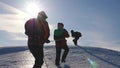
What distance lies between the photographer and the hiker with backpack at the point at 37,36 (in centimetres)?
903

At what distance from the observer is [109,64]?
12852mm

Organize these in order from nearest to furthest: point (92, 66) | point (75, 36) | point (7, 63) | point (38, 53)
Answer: point (38, 53), point (92, 66), point (7, 63), point (75, 36)

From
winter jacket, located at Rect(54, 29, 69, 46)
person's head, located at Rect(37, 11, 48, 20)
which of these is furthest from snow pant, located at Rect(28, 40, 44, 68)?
winter jacket, located at Rect(54, 29, 69, 46)

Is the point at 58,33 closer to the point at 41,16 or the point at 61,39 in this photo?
the point at 61,39

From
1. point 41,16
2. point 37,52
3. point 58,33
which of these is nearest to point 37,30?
point 41,16

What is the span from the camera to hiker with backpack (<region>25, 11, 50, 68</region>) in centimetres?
903

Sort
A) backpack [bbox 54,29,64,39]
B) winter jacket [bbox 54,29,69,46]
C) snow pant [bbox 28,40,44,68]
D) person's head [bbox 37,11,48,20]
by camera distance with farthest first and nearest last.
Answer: winter jacket [bbox 54,29,69,46] → backpack [bbox 54,29,64,39] → person's head [bbox 37,11,48,20] → snow pant [bbox 28,40,44,68]

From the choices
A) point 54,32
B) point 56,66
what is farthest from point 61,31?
point 56,66

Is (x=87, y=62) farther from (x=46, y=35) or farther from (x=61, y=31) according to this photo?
(x=46, y=35)

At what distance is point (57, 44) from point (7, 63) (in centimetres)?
232

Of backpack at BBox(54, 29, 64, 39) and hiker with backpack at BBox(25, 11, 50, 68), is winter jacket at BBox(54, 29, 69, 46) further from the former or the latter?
hiker with backpack at BBox(25, 11, 50, 68)

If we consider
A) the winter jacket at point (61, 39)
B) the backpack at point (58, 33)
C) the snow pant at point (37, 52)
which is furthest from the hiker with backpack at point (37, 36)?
the winter jacket at point (61, 39)

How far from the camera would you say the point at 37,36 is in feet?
29.8

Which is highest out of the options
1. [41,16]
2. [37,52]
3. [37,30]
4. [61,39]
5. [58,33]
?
[41,16]
